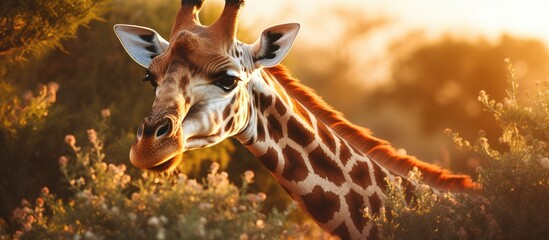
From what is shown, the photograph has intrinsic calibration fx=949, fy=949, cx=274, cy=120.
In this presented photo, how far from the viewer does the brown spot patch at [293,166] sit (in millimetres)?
6614

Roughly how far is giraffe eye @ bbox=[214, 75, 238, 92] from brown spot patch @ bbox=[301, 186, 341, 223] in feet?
3.31

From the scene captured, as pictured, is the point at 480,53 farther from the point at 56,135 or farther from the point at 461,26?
the point at 56,135

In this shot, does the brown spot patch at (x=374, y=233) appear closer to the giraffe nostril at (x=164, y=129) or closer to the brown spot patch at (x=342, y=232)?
the brown spot patch at (x=342, y=232)

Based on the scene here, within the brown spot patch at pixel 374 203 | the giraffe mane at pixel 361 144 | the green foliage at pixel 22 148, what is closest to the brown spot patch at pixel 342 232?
the brown spot patch at pixel 374 203

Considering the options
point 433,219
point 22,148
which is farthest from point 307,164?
point 22,148

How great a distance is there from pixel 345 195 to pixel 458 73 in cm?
3078

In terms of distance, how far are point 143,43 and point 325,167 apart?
1.62 metres

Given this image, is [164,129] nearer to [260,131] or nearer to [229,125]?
[229,125]

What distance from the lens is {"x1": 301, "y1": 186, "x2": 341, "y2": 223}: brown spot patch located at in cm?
667

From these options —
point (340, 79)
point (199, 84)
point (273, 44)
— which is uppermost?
point (273, 44)

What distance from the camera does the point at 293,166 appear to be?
664 centimetres

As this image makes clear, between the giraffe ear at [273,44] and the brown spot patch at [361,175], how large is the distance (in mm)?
1031

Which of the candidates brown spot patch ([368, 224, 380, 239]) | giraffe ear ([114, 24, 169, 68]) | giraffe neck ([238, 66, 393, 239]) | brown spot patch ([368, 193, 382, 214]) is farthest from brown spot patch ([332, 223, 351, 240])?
giraffe ear ([114, 24, 169, 68])

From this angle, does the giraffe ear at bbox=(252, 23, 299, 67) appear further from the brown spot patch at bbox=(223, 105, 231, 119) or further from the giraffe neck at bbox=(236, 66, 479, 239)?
the brown spot patch at bbox=(223, 105, 231, 119)
